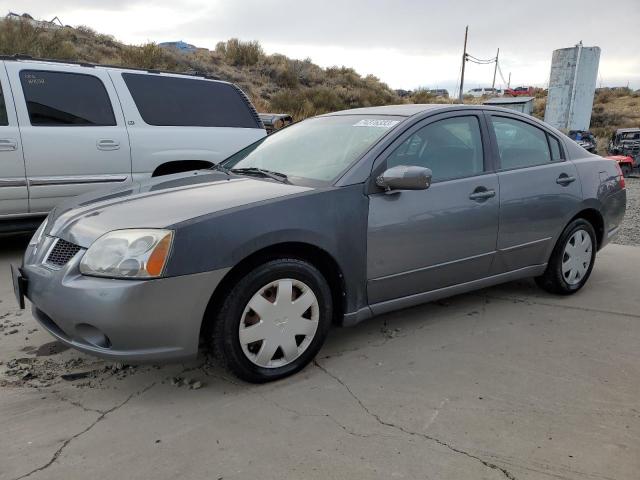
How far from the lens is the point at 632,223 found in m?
8.43

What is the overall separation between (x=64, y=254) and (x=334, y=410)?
162 centimetres

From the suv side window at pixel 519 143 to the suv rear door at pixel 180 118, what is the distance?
3379 millimetres

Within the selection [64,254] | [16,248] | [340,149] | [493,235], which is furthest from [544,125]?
[16,248]

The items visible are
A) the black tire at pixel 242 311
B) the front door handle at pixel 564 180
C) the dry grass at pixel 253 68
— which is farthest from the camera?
the dry grass at pixel 253 68

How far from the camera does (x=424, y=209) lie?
3479mm

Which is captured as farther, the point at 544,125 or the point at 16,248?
the point at 16,248

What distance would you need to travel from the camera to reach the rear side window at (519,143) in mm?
4070

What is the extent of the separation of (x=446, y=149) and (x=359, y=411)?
1.94m

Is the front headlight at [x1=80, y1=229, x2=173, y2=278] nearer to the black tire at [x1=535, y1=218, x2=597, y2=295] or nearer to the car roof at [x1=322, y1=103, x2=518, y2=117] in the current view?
the car roof at [x1=322, y1=103, x2=518, y2=117]

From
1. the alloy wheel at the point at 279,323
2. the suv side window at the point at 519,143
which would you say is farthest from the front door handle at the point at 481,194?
the alloy wheel at the point at 279,323

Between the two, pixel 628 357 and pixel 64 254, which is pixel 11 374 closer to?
pixel 64 254

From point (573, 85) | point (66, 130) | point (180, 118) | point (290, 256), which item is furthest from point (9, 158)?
point (573, 85)

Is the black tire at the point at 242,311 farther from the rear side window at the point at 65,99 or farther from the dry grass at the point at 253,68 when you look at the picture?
the dry grass at the point at 253,68

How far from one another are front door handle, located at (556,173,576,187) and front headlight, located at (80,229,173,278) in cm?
309
